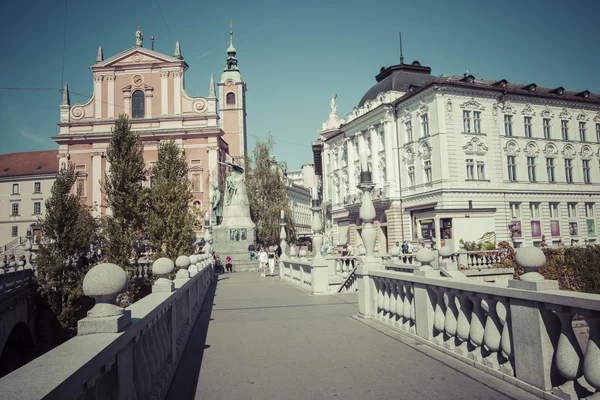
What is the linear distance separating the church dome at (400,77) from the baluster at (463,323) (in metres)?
39.3

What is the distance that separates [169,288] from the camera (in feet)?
20.5

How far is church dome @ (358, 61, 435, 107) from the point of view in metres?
43.4

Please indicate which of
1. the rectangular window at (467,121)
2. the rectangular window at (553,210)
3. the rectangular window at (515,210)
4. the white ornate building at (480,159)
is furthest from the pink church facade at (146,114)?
the rectangular window at (553,210)

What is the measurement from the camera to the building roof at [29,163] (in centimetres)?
7144

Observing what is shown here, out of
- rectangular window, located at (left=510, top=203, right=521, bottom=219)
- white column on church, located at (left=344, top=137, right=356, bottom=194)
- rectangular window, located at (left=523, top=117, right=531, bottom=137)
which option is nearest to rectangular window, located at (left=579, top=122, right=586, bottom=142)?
rectangular window, located at (left=523, top=117, right=531, bottom=137)

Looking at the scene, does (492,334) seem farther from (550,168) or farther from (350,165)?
(350,165)

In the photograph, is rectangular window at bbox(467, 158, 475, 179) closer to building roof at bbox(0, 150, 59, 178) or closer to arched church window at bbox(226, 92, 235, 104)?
arched church window at bbox(226, 92, 235, 104)

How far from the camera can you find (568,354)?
3.96 metres

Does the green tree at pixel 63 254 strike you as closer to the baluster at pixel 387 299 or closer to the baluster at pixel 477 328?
the baluster at pixel 387 299

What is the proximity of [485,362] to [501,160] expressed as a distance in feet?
116

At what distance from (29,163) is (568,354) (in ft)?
277

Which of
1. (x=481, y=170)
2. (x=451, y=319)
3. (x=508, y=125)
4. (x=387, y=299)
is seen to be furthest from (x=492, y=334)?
→ (x=508, y=125)

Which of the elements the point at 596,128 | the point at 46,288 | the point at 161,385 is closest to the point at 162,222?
the point at 46,288

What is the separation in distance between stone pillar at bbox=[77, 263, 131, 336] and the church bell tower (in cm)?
7637
